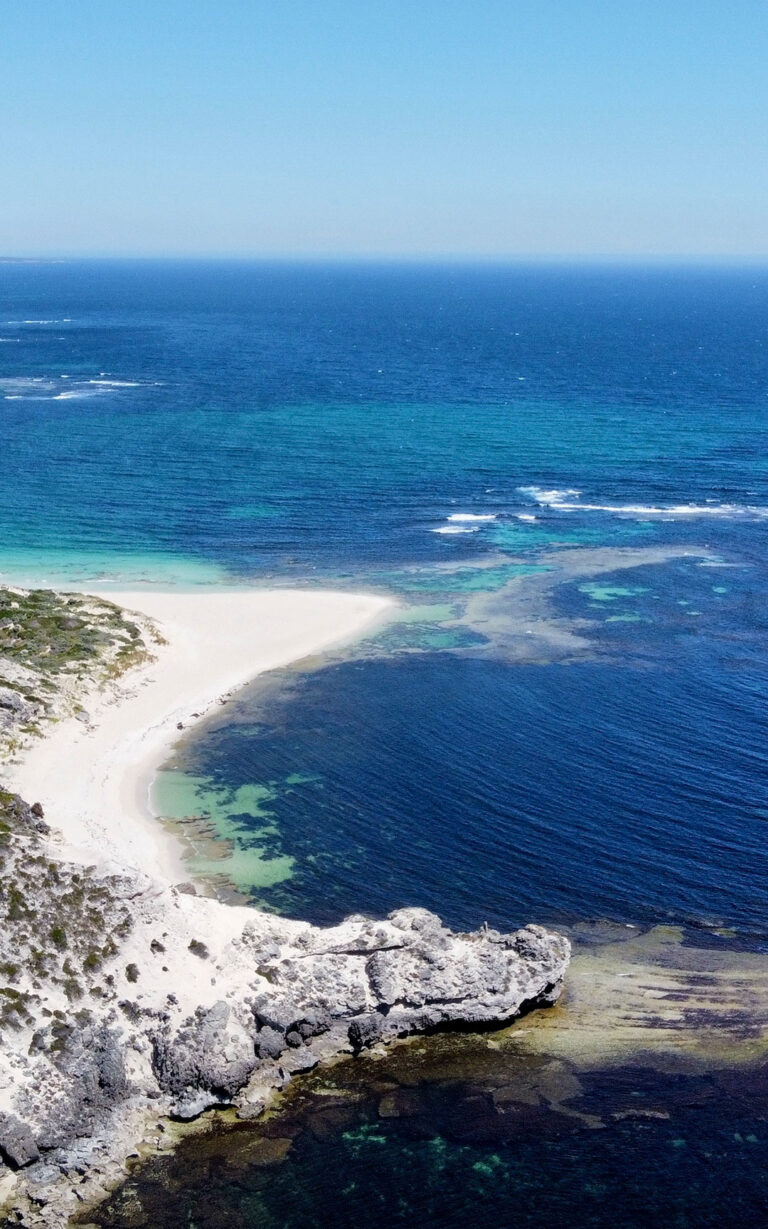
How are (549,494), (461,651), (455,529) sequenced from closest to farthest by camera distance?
(461,651)
(455,529)
(549,494)

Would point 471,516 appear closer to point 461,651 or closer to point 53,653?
point 461,651

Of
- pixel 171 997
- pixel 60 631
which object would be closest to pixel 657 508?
pixel 60 631

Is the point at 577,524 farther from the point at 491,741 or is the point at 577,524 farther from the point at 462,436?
the point at 491,741

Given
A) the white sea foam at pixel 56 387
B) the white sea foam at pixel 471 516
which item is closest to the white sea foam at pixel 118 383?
the white sea foam at pixel 56 387

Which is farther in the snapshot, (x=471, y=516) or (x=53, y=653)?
(x=471, y=516)

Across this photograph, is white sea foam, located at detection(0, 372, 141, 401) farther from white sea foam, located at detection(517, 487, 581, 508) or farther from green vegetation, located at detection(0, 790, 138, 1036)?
green vegetation, located at detection(0, 790, 138, 1036)

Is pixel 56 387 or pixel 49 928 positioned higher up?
pixel 56 387

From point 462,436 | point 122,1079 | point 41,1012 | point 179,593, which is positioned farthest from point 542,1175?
point 462,436
